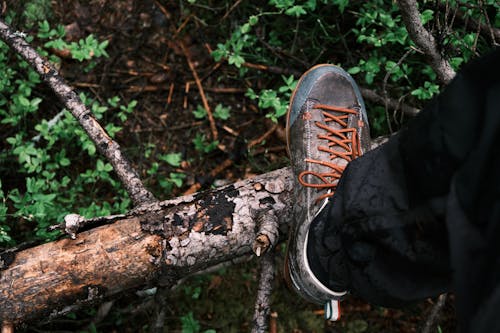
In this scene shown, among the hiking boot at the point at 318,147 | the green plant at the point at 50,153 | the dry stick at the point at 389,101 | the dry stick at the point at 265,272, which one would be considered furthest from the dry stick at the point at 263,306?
the dry stick at the point at 389,101

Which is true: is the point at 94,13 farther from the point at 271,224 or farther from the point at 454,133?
the point at 454,133

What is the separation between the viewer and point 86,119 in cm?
227

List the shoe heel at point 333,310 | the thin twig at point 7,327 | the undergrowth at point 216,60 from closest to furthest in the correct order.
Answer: the thin twig at point 7,327 < the shoe heel at point 333,310 < the undergrowth at point 216,60

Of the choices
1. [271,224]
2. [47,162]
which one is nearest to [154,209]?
[271,224]

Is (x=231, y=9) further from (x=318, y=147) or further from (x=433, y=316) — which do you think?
(x=433, y=316)

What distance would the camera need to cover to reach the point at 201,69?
10.4 feet

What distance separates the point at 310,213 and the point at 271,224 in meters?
0.19

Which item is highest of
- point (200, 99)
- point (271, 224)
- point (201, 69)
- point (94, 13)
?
point (94, 13)

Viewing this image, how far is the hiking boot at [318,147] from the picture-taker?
1.95m

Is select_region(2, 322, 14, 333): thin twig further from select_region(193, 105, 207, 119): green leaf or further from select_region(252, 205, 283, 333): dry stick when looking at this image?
select_region(193, 105, 207, 119): green leaf

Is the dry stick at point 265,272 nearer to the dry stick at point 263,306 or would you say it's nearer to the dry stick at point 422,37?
the dry stick at point 263,306

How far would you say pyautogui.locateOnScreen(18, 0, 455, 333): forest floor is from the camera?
2783mm

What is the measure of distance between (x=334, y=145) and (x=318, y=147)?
0.09m

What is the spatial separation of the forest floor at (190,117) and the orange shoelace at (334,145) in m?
0.70
